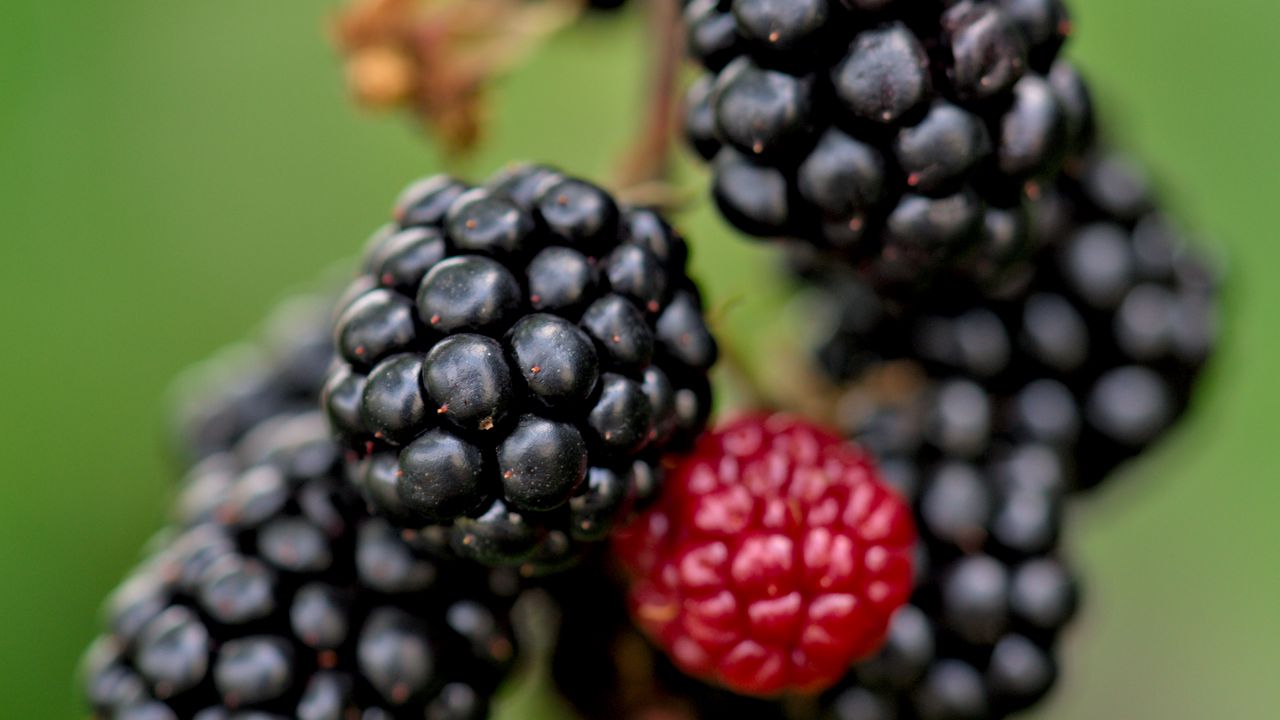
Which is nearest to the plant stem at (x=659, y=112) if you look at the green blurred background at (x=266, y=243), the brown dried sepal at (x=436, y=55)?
the brown dried sepal at (x=436, y=55)

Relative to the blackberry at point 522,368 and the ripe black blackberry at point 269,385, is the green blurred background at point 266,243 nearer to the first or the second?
the ripe black blackberry at point 269,385

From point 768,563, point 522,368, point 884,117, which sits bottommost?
point 768,563

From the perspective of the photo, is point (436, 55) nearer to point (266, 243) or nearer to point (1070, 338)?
point (1070, 338)

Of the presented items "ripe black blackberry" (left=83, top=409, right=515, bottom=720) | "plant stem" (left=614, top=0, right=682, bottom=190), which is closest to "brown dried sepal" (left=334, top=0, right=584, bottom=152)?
"plant stem" (left=614, top=0, right=682, bottom=190)

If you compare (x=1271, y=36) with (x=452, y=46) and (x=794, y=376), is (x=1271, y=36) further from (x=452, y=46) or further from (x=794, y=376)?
(x=452, y=46)

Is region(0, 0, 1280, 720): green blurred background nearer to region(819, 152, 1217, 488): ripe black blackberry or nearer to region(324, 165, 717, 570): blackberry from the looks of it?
region(819, 152, 1217, 488): ripe black blackberry

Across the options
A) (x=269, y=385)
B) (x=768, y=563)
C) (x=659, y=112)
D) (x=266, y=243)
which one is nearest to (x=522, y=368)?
(x=768, y=563)
